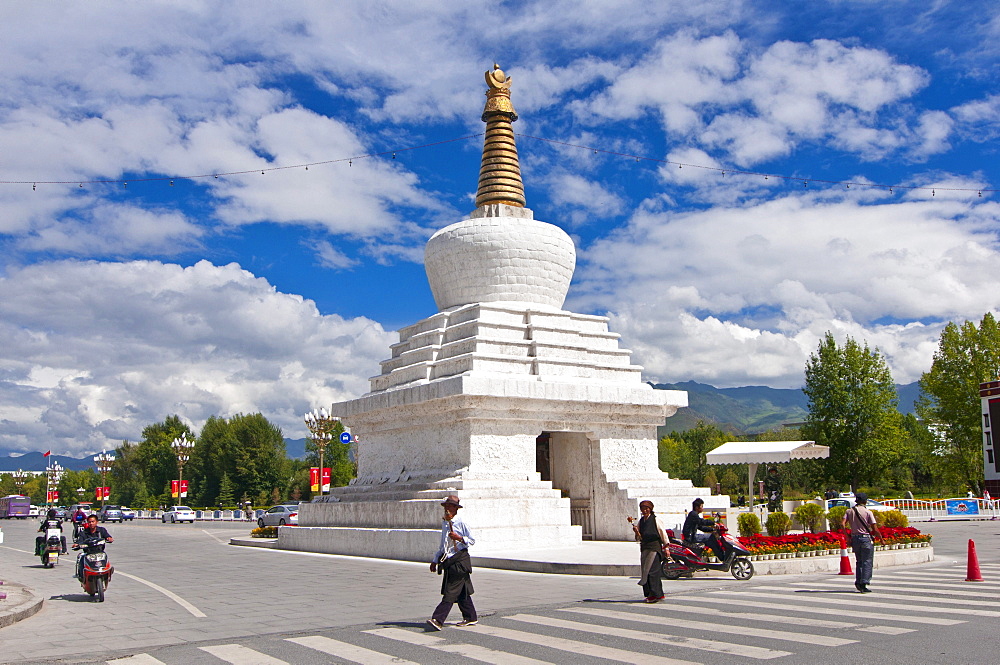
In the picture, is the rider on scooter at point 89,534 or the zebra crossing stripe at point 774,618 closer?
the zebra crossing stripe at point 774,618

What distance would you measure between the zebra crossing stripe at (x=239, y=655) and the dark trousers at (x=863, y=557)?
339 inches

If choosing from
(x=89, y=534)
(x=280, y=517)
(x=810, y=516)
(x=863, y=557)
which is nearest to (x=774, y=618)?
(x=863, y=557)

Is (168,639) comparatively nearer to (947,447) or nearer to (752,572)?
(752,572)

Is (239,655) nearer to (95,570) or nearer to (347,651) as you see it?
(347,651)

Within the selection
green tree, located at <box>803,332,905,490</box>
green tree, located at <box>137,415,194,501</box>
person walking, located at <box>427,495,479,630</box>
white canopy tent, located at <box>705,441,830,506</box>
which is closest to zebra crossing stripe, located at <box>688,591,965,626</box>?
person walking, located at <box>427,495,479,630</box>

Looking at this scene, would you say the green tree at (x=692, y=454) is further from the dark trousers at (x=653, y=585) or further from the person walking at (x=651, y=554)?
the dark trousers at (x=653, y=585)

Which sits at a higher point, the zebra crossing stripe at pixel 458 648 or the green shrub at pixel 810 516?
the green shrub at pixel 810 516

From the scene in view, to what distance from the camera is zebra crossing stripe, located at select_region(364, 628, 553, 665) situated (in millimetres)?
8219

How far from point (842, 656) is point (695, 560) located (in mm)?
6759

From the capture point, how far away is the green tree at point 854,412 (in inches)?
1960

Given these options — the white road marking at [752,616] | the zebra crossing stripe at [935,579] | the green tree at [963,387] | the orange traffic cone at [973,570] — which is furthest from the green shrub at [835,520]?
the green tree at [963,387]

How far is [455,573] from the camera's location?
34.0 feet

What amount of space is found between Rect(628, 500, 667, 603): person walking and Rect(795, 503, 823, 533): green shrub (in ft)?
28.9

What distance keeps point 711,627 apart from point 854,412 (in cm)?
4461
